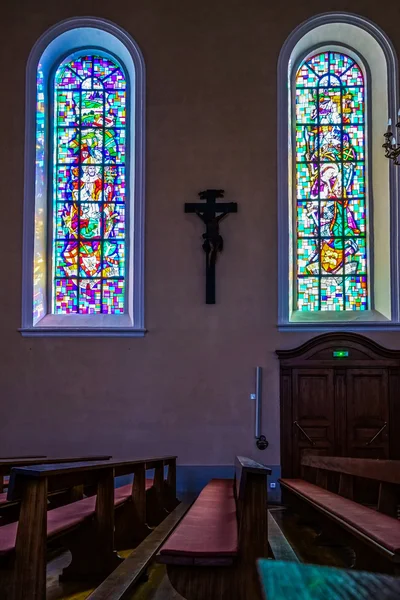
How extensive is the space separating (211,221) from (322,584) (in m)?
8.74

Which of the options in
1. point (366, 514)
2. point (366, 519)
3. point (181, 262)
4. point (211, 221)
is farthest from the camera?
point (181, 262)

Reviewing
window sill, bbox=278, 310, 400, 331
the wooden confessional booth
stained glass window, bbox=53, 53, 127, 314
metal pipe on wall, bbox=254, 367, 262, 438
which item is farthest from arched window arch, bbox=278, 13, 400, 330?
stained glass window, bbox=53, 53, 127, 314

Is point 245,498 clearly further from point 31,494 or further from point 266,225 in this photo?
point 266,225

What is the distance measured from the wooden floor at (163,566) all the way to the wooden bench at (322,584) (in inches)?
115

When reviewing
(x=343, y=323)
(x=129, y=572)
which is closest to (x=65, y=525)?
(x=129, y=572)

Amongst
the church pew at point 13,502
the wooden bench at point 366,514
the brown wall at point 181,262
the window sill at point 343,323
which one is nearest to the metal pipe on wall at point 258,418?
the brown wall at point 181,262

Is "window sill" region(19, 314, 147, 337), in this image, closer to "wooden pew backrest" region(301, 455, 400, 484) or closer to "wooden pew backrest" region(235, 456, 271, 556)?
"wooden pew backrest" region(301, 455, 400, 484)

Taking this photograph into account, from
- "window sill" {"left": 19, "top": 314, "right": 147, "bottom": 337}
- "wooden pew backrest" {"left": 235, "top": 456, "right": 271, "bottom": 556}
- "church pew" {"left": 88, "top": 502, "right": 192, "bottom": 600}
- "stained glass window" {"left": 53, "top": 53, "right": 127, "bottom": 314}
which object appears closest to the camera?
"wooden pew backrest" {"left": 235, "top": 456, "right": 271, "bottom": 556}

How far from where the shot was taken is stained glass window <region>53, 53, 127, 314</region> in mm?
9898

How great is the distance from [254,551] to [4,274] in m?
7.21

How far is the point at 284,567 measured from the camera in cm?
58

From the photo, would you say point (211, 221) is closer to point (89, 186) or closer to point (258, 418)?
point (89, 186)

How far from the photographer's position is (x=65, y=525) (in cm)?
325

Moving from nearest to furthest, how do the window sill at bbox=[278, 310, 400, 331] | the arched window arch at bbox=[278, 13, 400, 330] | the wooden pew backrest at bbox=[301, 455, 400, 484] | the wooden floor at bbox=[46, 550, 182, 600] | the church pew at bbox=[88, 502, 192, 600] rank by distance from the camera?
the church pew at bbox=[88, 502, 192, 600], the wooden floor at bbox=[46, 550, 182, 600], the wooden pew backrest at bbox=[301, 455, 400, 484], the window sill at bbox=[278, 310, 400, 331], the arched window arch at bbox=[278, 13, 400, 330]
